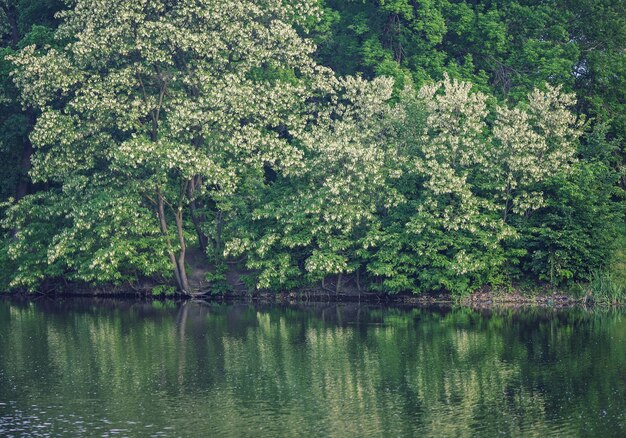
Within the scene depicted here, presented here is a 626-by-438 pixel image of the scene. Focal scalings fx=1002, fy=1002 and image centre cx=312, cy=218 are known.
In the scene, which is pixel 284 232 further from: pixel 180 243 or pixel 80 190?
pixel 80 190

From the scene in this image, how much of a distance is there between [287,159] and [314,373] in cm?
2320

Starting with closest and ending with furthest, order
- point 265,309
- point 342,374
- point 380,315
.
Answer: point 342,374 → point 380,315 → point 265,309

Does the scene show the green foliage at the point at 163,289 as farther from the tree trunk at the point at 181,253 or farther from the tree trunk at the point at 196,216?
the tree trunk at the point at 196,216

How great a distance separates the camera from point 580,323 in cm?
4791

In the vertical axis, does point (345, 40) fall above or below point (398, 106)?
above

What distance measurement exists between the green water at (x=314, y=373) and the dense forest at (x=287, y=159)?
15.1 feet

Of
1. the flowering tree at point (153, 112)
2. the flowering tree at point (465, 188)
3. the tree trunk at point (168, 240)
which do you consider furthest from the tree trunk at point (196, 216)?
the flowering tree at point (465, 188)

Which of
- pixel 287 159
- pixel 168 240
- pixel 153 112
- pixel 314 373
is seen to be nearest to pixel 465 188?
pixel 287 159

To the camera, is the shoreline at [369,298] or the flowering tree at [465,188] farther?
the flowering tree at [465,188]

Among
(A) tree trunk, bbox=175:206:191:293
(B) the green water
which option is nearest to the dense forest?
Answer: (A) tree trunk, bbox=175:206:191:293

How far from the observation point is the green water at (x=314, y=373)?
29766mm

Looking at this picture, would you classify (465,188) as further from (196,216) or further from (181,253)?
(181,253)

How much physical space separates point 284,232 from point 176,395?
24.9 meters

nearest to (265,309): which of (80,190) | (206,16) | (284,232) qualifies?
(284,232)
